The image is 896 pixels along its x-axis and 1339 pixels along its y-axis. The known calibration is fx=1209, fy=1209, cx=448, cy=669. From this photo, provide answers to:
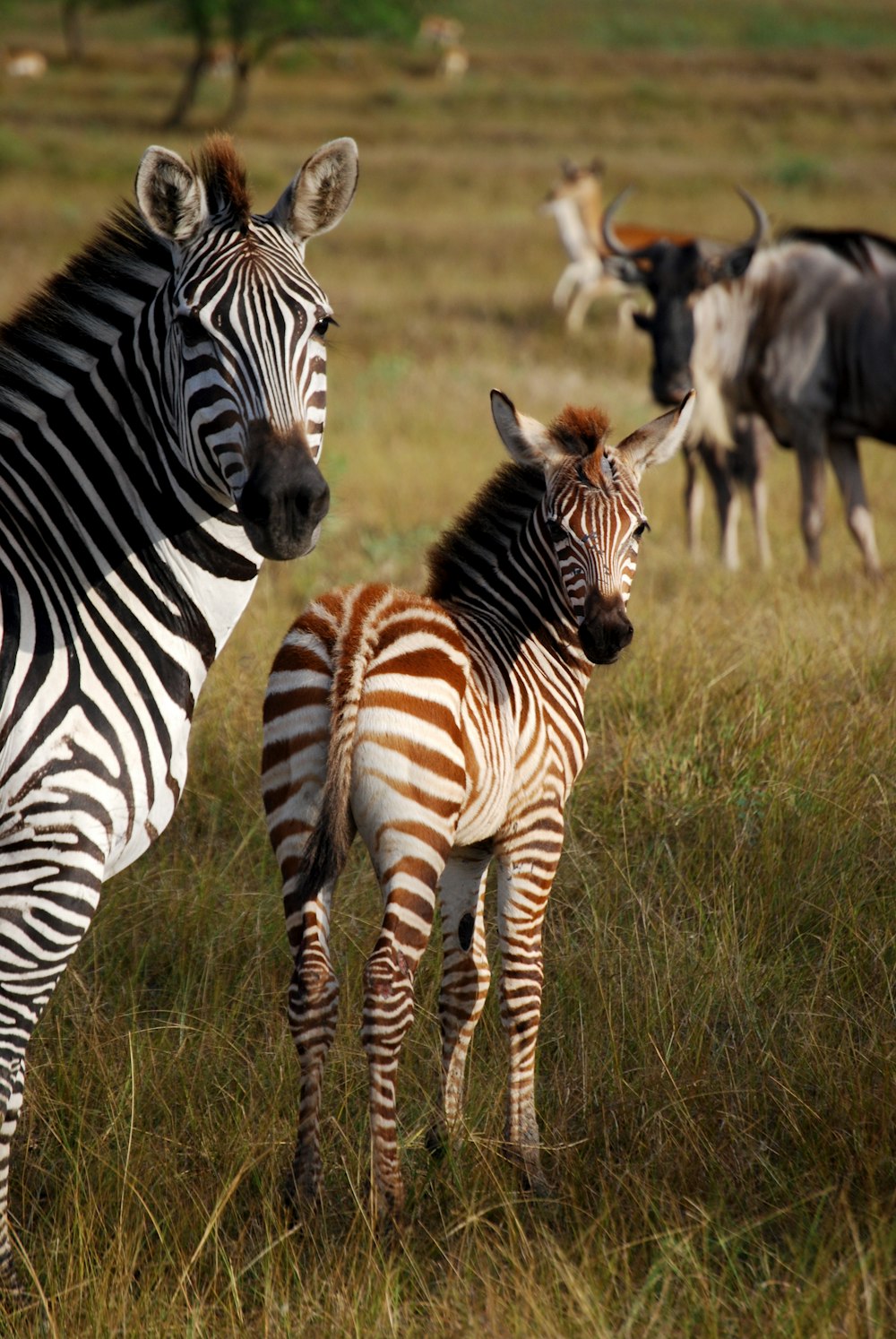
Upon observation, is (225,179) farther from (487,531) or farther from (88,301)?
(487,531)

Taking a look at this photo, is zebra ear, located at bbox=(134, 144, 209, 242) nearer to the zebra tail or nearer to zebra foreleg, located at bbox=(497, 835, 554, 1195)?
the zebra tail

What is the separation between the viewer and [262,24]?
44656mm

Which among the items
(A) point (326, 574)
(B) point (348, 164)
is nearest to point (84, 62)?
(A) point (326, 574)

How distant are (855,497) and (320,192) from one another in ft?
21.0

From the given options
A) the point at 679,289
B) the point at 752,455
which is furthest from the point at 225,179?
the point at 752,455

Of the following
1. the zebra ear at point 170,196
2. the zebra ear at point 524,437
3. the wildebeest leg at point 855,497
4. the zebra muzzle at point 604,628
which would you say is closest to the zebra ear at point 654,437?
the zebra ear at point 524,437

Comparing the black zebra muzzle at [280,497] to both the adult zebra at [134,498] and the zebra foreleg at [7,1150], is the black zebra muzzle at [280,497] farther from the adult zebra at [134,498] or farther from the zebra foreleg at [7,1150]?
the zebra foreleg at [7,1150]

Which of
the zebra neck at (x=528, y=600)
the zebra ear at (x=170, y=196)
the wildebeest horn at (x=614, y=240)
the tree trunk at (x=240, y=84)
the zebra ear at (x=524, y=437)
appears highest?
the tree trunk at (x=240, y=84)

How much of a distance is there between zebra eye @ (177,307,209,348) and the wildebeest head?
692cm

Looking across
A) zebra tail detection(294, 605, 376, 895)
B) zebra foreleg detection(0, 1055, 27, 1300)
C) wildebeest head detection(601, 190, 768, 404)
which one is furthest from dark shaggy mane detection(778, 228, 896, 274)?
zebra foreleg detection(0, 1055, 27, 1300)

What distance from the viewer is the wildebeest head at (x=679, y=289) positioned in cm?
943

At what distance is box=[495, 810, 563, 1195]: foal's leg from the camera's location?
3074 mm

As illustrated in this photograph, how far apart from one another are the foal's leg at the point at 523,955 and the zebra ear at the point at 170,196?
1701mm

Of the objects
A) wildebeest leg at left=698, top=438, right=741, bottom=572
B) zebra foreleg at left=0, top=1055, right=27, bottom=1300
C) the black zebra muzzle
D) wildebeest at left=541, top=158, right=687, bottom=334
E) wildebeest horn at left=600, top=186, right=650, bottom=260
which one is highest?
wildebeest at left=541, top=158, right=687, bottom=334
